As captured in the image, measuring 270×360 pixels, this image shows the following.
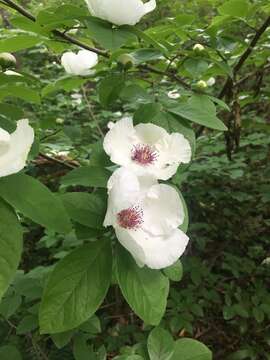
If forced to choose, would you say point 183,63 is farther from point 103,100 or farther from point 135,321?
point 135,321

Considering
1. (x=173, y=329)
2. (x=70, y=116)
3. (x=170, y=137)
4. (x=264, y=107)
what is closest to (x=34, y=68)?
(x=70, y=116)

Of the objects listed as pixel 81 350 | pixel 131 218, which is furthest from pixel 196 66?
pixel 81 350

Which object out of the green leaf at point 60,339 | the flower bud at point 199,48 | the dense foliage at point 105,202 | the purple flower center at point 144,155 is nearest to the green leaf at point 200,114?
the dense foliage at point 105,202

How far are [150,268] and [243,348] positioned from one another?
1.48 metres

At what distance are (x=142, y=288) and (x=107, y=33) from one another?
43 centimetres

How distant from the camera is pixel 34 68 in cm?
467

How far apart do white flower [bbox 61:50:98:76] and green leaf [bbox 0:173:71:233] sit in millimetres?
569

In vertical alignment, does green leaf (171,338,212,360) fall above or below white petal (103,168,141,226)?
below

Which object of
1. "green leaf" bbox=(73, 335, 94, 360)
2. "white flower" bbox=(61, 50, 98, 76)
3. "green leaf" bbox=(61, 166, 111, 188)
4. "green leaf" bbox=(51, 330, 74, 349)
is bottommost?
"green leaf" bbox=(73, 335, 94, 360)

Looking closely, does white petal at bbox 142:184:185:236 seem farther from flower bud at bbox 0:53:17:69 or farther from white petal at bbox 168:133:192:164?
flower bud at bbox 0:53:17:69

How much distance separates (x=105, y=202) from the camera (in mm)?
640

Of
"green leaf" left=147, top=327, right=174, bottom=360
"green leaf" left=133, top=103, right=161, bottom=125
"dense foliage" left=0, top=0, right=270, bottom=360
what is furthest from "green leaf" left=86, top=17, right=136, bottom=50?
"green leaf" left=147, top=327, right=174, bottom=360

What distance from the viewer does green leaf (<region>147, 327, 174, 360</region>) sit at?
82 centimetres

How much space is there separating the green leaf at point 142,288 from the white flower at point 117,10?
15.9 inches
